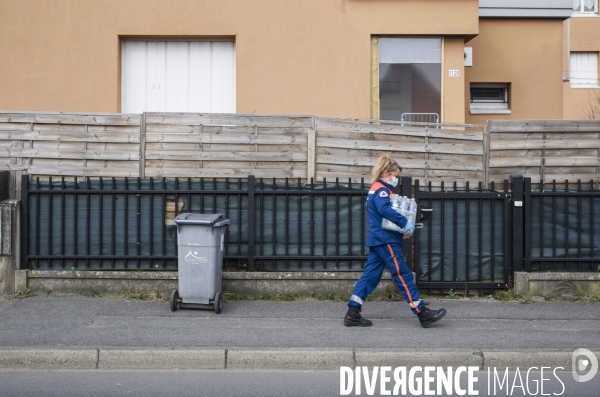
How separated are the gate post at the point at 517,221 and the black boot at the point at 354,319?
271 cm

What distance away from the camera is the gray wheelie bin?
8273 millimetres

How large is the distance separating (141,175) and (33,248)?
167 cm

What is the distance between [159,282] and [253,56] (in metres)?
4.99

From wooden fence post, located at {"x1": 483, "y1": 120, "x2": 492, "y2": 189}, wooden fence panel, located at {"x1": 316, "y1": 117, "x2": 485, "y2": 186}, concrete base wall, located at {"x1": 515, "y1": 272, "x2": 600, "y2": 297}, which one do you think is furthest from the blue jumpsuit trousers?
wooden fence post, located at {"x1": 483, "y1": 120, "x2": 492, "y2": 189}

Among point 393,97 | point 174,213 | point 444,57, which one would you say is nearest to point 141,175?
point 174,213

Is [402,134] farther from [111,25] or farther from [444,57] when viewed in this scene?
[111,25]

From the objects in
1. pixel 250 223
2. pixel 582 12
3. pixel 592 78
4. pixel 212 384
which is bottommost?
pixel 212 384

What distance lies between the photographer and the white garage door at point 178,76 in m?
12.8

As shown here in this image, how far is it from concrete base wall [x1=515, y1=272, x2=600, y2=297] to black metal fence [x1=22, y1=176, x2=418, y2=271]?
6.53ft

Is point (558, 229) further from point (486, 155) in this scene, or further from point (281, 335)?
point (281, 335)

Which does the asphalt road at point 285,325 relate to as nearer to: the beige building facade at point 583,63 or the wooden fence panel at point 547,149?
the wooden fence panel at point 547,149

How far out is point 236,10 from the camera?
12477mm

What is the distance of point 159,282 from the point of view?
359 inches

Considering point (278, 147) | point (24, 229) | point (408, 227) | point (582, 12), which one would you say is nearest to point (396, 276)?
point (408, 227)
